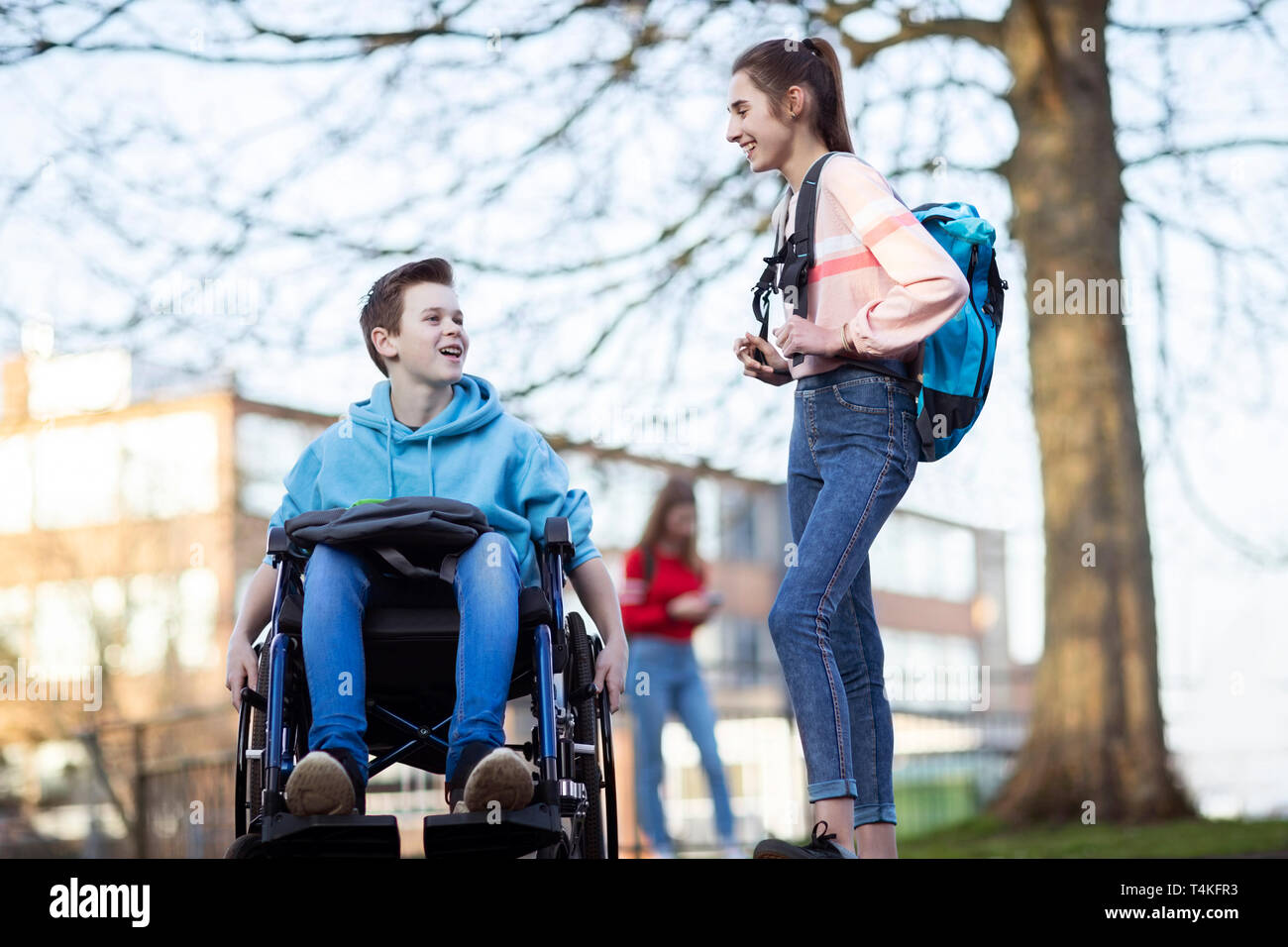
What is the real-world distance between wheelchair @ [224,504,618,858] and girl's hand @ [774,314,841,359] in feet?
2.41

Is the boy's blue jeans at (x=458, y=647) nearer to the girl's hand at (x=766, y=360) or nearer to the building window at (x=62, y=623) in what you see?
the girl's hand at (x=766, y=360)

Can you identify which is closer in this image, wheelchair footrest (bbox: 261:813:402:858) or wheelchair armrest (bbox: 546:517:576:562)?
wheelchair footrest (bbox: 261:813:402:858)

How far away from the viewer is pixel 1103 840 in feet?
Answer: 21.8

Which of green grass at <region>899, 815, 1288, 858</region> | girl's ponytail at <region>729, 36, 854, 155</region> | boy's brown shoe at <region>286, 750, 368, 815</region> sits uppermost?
girl's ponytail at <region>729, 36, 854, 155</region>

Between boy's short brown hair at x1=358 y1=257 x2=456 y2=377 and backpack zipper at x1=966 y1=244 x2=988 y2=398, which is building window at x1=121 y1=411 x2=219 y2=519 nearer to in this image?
boy's short brown hair at x1=358 y1=257 x2=456 y2=377

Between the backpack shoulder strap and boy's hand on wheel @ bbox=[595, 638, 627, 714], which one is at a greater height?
the backpack shoulder strap

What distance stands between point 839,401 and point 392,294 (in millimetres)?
1252

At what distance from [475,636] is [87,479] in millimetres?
16849

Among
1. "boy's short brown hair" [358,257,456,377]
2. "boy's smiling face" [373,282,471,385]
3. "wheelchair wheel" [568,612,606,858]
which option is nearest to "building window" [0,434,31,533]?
"boy's short brown hair" [358,257,456,377]

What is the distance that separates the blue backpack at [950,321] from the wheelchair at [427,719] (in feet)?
2.74

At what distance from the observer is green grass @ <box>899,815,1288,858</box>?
247 inches

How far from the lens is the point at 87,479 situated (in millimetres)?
18688

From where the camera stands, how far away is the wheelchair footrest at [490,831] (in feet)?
9.50
